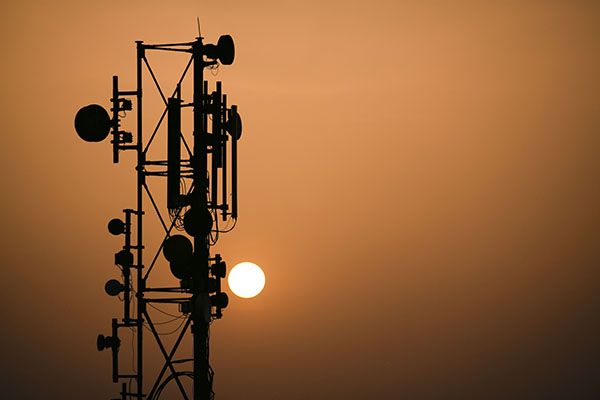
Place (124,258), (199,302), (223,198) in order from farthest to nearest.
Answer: (124,258), (223,198), (199,302)

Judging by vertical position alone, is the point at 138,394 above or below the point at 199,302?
below

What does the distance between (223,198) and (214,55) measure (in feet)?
9.48

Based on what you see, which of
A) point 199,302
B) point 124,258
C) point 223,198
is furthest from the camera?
point 124,258

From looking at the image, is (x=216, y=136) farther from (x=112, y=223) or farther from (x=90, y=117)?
(x=112, y=223)

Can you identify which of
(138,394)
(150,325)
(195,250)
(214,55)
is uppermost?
(214,55)

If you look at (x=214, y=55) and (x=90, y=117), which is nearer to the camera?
(x=214, y=55)

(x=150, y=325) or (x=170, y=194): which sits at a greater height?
(x=170, y=194)

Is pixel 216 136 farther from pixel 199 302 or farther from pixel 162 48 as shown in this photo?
pixel 199 302

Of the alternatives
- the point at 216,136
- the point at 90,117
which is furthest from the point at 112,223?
the point at 216,136

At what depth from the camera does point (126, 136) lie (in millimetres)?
18750

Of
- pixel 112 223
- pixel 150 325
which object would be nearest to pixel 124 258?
→ pixel 112 223

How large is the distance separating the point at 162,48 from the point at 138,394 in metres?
7.26

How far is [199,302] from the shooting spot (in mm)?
17344

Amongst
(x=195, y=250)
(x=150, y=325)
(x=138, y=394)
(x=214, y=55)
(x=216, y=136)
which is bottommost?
(x=138, y=394)
